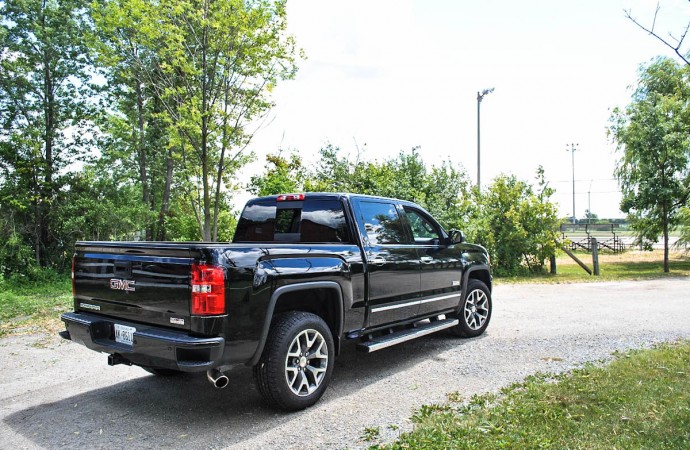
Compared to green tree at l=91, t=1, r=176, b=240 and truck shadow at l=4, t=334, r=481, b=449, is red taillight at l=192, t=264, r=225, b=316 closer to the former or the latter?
truck shadow at l=4, t=334, r=481, b=449

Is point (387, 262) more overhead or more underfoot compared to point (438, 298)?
more overhead

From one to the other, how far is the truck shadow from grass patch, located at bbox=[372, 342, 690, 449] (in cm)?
62

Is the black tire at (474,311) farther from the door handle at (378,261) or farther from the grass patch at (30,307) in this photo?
the grass patch at (30,307)

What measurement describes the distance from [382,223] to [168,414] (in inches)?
115

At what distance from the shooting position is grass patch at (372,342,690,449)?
348cm

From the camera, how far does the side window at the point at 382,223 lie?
217 inches

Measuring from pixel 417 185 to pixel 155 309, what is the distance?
44.7 feet

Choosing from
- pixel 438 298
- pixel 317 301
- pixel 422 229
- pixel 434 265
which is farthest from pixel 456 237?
pixel 317 301

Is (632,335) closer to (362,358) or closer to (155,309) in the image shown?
(362,358)

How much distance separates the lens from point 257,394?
4.83 meters

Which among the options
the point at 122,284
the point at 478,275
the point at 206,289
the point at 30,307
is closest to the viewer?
the point at 206,289

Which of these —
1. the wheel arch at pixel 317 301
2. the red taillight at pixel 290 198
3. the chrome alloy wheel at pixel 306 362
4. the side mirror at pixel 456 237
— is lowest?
the chrome alloy wheel at pixel 306 362

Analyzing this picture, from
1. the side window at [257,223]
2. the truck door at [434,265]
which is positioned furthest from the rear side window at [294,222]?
the truck door at [434,265]

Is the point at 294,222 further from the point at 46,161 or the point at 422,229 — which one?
the point at 46,161
